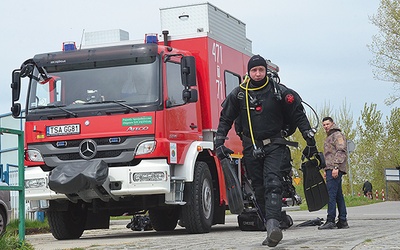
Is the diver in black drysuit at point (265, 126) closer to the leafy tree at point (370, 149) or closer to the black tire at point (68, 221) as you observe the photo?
the black tire at point (68, 221)

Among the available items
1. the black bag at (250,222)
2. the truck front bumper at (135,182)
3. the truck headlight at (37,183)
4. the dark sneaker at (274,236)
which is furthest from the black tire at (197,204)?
the dark sneaker at (274,236)

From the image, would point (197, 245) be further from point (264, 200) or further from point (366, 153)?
point (366, 153)

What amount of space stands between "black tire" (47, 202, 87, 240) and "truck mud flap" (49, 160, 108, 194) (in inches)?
45.0

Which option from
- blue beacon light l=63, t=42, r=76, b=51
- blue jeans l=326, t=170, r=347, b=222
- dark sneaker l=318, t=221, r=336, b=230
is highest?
blue beacon light l=63, t=42, r=76, b=51

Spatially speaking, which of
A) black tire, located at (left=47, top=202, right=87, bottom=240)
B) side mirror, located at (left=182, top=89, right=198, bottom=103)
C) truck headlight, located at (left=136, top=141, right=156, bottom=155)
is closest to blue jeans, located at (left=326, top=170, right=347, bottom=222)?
side mirror, located at (left=182, top=89, right=198, bottom=103)

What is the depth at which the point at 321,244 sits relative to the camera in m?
8.95

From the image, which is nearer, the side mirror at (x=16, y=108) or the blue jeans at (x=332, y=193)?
the side mirror at (x=16, y=108)

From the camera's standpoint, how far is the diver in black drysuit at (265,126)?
9352mm

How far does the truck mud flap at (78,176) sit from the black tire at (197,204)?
1536mm

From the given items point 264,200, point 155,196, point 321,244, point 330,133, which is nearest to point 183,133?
point 155,196

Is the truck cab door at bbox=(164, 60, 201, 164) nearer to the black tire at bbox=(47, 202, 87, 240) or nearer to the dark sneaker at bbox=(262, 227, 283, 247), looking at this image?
the black tire at bbox=(47, 202, 87, 240)

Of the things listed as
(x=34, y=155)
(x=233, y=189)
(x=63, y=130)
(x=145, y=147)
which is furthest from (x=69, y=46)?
(x=233, y=189)

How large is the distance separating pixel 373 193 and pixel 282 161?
162ft

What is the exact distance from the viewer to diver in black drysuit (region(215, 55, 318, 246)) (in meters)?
9.35
